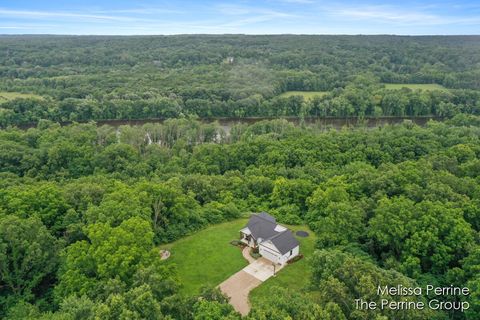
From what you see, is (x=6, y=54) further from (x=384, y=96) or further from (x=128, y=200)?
(x=128, y=200)

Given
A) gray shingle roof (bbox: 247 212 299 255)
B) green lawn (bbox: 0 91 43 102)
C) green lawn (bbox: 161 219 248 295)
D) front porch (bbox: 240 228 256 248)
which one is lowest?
green lawn (bbox: 161 219 248 295)

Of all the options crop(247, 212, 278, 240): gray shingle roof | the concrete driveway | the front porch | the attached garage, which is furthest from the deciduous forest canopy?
the front porch

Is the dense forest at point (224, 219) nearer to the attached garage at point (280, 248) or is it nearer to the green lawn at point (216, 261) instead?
the green lawn at point (216, 261)

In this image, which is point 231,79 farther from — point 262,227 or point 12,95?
point 262,227

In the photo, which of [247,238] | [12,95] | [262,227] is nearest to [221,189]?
[247,238]

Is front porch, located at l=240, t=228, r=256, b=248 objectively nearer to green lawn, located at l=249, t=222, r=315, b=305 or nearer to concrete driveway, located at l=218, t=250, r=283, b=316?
concrete driveway, located at l=218, t=250, r=283, b=316

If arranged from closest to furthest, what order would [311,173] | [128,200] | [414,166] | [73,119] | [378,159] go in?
[128,200] < [414,166] < [311,173] < [378,159] < [73,119]

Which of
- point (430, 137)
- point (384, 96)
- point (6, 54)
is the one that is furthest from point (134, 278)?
point (6, 54)
